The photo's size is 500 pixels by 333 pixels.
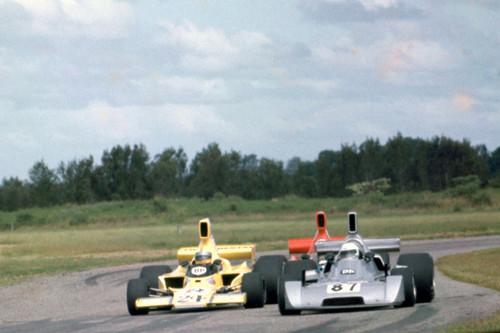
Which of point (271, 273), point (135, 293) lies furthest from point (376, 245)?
point (135, 293)

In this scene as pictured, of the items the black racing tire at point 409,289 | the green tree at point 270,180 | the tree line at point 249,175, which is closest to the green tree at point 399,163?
the tree line at point 249,175

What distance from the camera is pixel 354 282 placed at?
15.2 m

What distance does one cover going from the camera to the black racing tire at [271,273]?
18156 millimetres

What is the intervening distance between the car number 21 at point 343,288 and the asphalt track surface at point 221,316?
14.9 inches

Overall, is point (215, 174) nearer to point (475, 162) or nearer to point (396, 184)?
point (396, 184)

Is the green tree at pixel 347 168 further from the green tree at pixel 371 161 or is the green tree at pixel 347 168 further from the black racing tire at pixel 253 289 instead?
the black racing tire at pixel 253 289

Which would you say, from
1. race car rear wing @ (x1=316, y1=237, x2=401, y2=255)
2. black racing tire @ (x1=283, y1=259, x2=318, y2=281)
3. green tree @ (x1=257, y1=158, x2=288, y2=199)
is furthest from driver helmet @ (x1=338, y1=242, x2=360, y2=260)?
green tree @ (x1=257, y1=158, x2=288, y2=199)

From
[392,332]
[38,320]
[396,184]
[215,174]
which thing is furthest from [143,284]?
[215,174]

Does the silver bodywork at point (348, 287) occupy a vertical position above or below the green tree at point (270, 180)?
below

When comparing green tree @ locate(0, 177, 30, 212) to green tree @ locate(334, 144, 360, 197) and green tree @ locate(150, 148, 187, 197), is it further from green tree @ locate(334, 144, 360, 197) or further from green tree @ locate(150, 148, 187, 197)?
green tree @ locate(334, 144, 360, 197)

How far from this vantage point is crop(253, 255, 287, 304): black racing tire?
18156mm

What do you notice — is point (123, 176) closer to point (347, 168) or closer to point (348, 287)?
point (347, 168)

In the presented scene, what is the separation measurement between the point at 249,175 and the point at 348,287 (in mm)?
111385

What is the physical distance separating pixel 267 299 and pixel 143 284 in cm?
293
